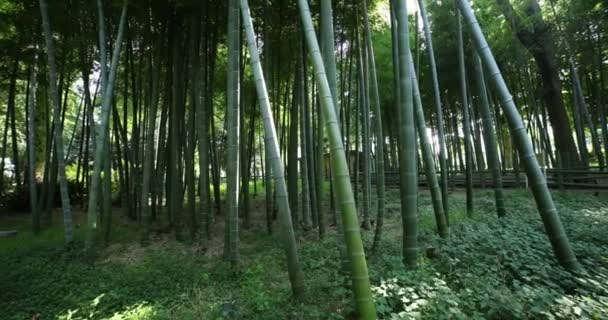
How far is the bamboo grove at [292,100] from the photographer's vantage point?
2453 mm

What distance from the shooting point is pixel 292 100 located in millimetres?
4793

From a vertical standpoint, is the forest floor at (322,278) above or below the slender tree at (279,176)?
below

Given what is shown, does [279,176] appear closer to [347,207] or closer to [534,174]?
[347,207]

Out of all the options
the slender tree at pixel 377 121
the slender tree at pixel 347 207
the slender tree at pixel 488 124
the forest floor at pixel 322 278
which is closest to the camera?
the slender tree at pixel 347 207

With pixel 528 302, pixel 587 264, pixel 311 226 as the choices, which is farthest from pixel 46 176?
pixel 587 264

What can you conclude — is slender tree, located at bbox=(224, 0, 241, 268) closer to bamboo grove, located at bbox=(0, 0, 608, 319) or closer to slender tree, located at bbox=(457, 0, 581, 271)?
bamboo grove, located at bbox=(0, 0, 608, 319)

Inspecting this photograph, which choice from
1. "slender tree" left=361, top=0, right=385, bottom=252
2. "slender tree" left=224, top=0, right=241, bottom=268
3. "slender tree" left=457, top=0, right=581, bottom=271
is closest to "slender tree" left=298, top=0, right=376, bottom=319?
"slender tree" left=224, top=0, right=241, bottom=268

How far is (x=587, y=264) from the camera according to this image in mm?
2381

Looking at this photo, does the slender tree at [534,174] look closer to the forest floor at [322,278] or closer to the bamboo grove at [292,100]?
the bamboo grove at [292,100]

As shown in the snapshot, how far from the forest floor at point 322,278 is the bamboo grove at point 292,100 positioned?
20 centimetres

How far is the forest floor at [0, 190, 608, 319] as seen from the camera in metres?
1.94

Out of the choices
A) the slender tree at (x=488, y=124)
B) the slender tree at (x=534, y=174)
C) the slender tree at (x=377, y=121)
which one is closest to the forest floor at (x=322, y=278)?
the slender tree at (x=534, y=174)

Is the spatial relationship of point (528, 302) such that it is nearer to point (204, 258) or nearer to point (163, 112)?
point (204, 258)

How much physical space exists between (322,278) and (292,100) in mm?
2843
